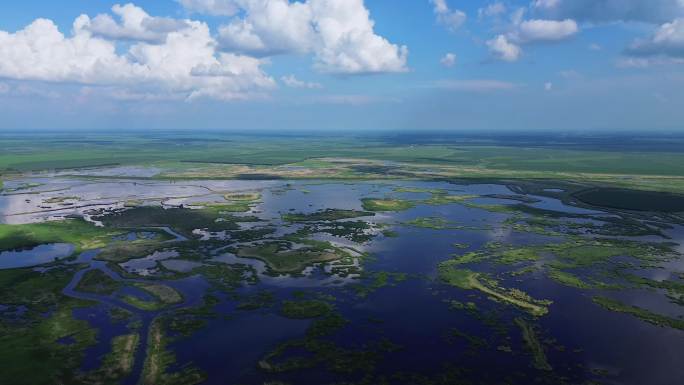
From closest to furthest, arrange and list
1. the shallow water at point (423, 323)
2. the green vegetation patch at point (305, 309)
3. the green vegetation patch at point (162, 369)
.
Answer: the green vegetation patch at point (162, 369) → the shallow water at point (423, 323) → the green vegetation patch at point (305, 309)

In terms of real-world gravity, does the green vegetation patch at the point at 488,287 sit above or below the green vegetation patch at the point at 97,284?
above

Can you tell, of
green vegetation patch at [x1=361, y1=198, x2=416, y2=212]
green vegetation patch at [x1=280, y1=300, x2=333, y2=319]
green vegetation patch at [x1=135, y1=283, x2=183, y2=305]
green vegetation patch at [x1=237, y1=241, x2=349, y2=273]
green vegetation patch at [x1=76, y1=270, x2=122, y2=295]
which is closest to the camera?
green vegetation patch at [x1=280, y1=300, x2=333, y2=319]

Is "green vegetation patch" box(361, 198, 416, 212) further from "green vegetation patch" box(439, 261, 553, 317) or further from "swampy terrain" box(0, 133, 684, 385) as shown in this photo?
"green vegetation patch" box(439, 261, 553, 317)

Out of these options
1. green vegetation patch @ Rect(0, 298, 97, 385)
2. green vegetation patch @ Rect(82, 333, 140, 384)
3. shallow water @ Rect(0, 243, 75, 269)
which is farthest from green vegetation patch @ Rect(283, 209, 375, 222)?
green vegetation patch @ Rect(82, 333, 140, 384)

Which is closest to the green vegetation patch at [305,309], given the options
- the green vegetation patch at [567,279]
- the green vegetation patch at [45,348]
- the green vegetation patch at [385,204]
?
the green vegetation patch at [45,348]

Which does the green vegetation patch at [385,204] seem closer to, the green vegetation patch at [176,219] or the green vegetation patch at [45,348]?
the green vegetation patch at [176,219]

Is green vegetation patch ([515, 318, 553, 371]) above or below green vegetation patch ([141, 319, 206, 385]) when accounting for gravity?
above

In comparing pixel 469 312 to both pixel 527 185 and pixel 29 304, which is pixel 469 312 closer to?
pixel 29 304

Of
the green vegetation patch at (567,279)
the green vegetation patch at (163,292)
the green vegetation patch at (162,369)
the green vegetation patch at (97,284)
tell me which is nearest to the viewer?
the green vegetation patch at (162,369)
